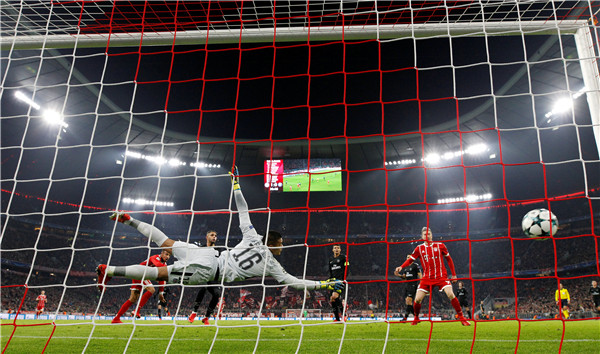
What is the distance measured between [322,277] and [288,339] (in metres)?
21.0

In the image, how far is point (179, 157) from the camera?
84.6 feet

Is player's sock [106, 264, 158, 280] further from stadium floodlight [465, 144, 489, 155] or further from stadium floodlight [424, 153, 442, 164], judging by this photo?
stadium floodlight [465, 144, 489, 155]

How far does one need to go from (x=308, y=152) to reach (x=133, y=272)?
5843mm

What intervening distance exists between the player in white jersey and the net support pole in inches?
134

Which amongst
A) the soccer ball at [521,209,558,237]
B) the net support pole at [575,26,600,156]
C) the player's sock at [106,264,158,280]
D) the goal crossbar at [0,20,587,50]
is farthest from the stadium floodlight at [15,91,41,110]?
the net support pole at [575,26,600,156]

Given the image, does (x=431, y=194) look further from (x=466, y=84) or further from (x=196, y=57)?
(x=196, y=57)

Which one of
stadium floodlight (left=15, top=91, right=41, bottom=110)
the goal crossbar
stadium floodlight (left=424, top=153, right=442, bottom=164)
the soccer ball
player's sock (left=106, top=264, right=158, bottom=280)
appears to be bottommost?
player's sock (left=106, top=264, right=158, bottom=280)

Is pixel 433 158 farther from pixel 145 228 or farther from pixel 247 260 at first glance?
pixel 145 228

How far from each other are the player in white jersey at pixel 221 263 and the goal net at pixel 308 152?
87 centimetres

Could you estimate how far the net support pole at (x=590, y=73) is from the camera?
173 inches

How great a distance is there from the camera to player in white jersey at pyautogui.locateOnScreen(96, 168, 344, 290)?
4.68 metres

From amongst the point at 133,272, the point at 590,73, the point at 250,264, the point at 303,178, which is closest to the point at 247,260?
the point at 250,264

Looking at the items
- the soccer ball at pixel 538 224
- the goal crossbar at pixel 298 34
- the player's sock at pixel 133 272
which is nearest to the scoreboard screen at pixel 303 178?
the soccer ball at pixel 538 224

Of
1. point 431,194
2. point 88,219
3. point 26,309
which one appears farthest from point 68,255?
point 431,194
